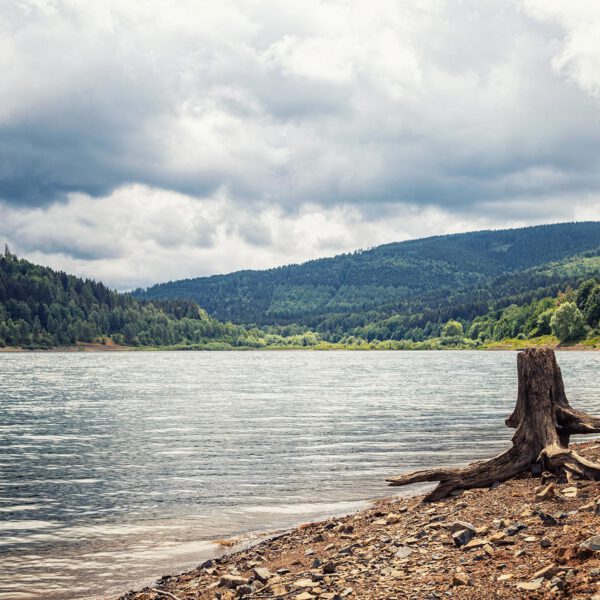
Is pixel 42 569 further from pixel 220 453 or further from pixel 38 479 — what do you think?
pixel 220 453

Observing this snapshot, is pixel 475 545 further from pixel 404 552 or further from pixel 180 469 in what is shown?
pixel 180 469

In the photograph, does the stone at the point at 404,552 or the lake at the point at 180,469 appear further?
the lake at the point at 180,469

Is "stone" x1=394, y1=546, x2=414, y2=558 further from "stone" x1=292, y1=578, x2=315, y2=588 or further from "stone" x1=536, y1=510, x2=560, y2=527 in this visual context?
"stone" x1=536, y1=510, x2=560, y2=527

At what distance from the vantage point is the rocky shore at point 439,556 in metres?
14.3

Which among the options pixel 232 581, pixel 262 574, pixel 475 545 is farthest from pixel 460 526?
pixel 232 581

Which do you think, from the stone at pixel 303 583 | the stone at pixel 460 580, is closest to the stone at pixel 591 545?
the stone at pixel 460 580

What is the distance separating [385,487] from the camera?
3200cm

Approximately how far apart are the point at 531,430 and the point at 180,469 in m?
19.9

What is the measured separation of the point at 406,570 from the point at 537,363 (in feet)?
35.9

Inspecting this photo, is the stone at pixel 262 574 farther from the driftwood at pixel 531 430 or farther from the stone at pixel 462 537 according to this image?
the driftwood at pixel 531 430

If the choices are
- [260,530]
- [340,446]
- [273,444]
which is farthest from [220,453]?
[260,530]

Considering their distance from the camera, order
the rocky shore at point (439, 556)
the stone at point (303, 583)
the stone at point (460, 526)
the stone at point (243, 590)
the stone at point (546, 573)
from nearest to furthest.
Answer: the stone at point (546, 573) → the rocky shore at point (439, 556) → the stone at point (303, 583) → the stone at point (243, 590) → the stone at point (460, 526)

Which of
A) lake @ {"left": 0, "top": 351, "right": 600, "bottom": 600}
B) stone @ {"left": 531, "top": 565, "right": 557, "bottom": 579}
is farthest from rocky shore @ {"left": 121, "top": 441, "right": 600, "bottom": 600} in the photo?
lake @ {"left": 0, "top": 351, "right": 600, "bottom": 600}

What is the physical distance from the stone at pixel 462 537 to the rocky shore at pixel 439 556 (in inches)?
1.0
